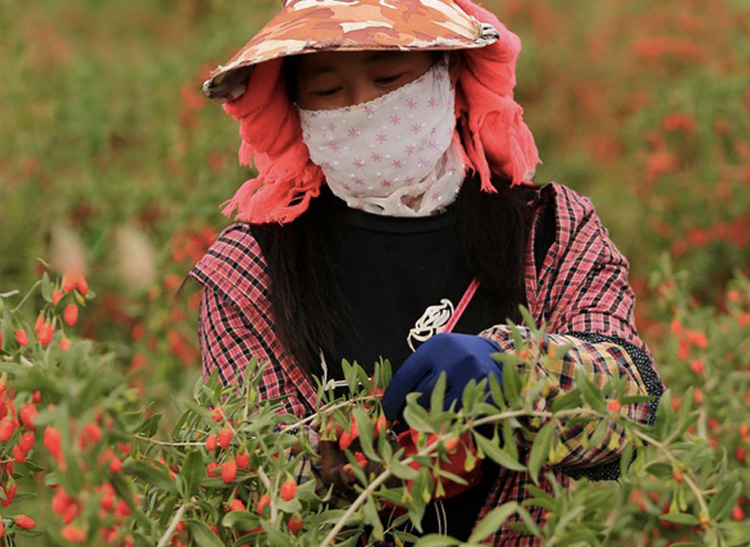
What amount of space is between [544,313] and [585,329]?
12 centimetres

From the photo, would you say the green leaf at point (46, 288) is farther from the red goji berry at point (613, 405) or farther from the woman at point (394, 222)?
the red goji berry at point (613, 405)

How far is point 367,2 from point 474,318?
1.66 feet

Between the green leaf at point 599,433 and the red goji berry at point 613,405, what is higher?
the red goji berry at point 613,405

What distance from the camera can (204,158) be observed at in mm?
3922

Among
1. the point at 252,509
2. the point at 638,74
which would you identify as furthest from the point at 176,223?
the point at 638,74

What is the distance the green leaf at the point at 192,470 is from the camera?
4.56 feet

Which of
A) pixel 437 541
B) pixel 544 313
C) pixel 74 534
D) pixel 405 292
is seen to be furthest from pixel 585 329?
pixel 74 534

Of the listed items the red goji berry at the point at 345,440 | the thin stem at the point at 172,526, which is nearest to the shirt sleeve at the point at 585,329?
the red goji berry at the point at 345,440

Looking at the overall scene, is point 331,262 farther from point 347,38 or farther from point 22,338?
point 22,338

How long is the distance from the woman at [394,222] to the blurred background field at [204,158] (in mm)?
1009

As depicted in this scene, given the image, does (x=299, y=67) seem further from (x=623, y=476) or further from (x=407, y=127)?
(x=623, y=476)

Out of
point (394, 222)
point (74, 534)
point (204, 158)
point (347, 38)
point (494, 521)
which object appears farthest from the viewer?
point (204, 158)

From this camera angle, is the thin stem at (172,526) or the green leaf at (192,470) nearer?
the thin stem at (172,526)

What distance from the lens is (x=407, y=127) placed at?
1729 mm
